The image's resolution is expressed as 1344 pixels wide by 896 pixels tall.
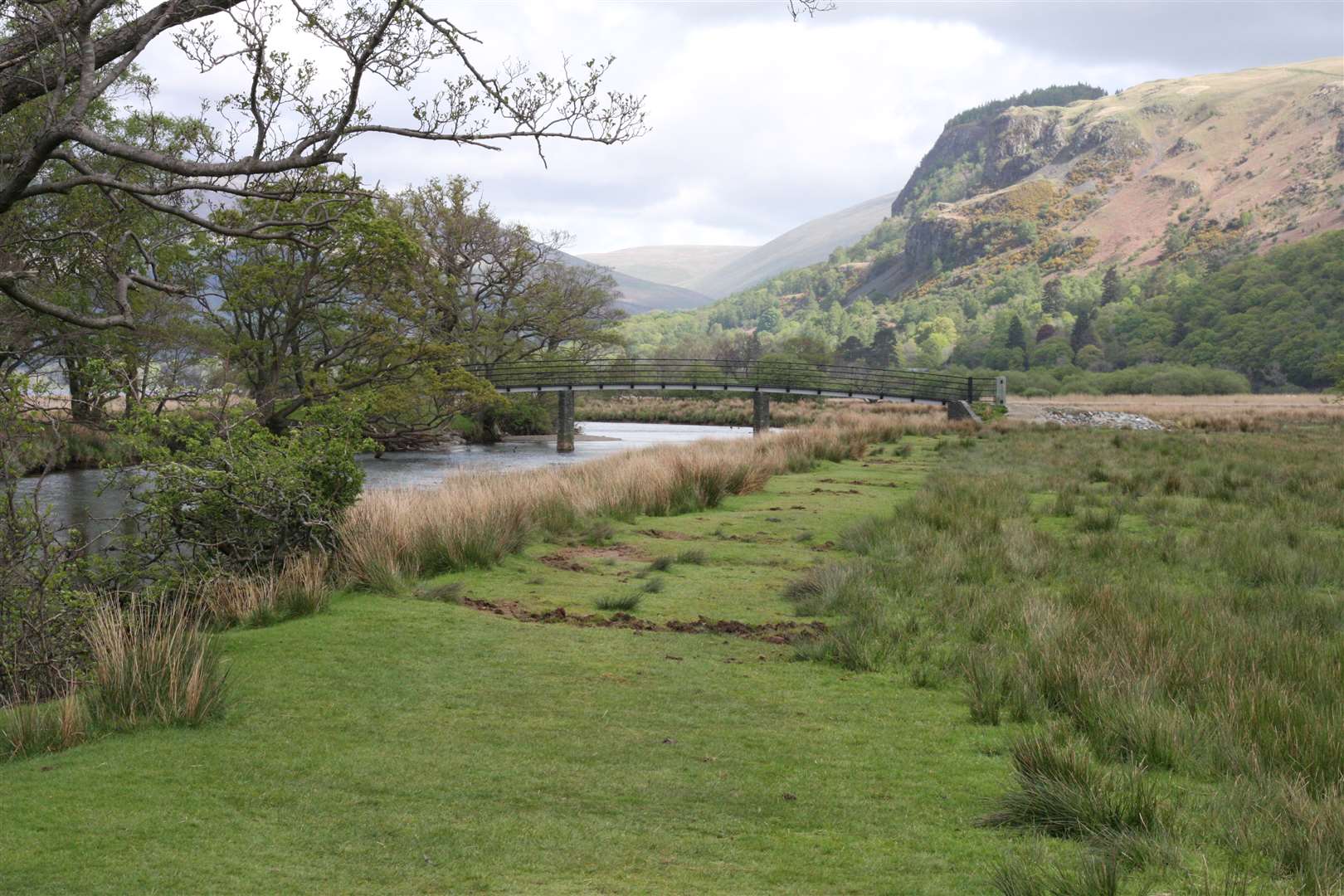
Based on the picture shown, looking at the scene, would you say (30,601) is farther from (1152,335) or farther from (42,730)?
(1152,335)

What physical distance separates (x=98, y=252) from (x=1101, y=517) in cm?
1162

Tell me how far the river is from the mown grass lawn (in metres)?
3.68

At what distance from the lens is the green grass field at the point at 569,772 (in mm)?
3730

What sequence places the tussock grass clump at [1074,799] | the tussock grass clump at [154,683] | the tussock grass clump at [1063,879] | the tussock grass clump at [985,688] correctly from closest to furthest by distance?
the tussock grass clump at [1063,879] < the tussock grass clump at [1074,799] < the tussock grass clump at [154,683] < the tussock grass clump at [985,688]

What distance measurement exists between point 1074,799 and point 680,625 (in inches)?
171

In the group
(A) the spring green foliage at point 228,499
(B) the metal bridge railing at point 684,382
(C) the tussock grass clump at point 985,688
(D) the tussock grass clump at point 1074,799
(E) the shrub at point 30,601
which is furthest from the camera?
(B) the metal bridge railing at point 684,382

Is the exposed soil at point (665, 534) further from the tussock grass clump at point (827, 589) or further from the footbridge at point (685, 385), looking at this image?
the footbridge at point (685, 385)

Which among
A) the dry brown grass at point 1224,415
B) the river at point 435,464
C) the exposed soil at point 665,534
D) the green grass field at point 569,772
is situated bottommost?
the river at point 435,464

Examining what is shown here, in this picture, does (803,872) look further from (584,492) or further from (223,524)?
(584,492)

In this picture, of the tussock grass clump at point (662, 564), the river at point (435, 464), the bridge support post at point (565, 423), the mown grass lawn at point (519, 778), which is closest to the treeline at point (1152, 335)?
the river at point (435, 464)

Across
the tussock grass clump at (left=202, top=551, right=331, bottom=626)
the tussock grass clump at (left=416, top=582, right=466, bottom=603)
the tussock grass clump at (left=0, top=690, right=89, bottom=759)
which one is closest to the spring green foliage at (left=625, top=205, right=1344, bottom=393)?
the tussock grass clump at (left=416, top=582, right=466, bottom=603)

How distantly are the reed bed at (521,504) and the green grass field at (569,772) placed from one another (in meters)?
0.83

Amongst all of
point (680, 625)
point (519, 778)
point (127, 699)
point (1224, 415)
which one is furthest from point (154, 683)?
point (1224, 415)

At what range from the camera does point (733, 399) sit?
226ft
